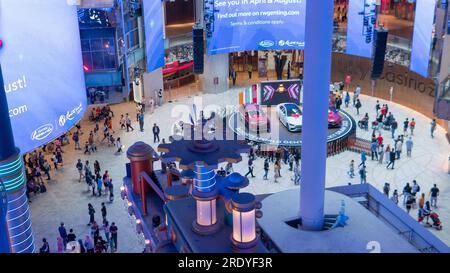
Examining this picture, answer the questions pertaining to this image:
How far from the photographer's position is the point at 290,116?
32188mm

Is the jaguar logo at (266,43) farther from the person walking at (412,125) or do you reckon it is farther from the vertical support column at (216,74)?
the person walking at (412,125)

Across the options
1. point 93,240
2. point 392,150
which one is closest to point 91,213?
point 93,240

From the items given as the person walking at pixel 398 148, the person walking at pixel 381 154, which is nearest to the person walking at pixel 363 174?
the person walking at pixel 381 154

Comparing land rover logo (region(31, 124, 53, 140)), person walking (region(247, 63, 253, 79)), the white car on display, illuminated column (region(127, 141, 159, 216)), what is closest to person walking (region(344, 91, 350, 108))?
the white car on display

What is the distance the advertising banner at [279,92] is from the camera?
110ft

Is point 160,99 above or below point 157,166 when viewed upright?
above

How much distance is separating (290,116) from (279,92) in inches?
82.2

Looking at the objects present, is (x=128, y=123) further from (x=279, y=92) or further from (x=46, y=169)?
(x=279, y=92)

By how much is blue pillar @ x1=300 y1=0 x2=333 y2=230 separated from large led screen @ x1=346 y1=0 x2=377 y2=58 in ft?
55.0

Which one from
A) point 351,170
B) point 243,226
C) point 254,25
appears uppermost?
point 243,226

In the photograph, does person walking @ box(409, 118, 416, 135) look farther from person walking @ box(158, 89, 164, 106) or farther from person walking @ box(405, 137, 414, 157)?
person walking @ box(158, 89, 164, 106)

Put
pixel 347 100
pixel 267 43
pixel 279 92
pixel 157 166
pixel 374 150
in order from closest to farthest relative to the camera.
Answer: pixel 157 166 < pixel 374 150 < pixel 279 92 < pixel 347 100 < pixel 267 43
